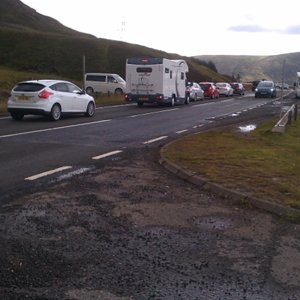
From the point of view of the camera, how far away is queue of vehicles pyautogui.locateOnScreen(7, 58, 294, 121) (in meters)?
20.6

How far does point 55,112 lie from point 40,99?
0.85 meters

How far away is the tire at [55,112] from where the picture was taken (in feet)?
68.0

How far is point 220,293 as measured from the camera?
4.48m

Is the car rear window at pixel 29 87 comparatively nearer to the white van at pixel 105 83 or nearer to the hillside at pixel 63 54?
the white van at pixel 105 83

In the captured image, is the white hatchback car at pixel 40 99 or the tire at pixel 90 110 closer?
the white hatchback car at pixel 40 99

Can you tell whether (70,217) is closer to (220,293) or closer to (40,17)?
(220,293)

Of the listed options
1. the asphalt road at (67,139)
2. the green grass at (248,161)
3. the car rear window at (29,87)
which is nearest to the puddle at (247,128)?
Result: the asphalt road at (67,139)

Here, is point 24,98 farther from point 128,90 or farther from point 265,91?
point 265,91

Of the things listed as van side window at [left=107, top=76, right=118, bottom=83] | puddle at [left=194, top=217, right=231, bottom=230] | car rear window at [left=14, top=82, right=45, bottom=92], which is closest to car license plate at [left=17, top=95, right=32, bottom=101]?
car rear window at [left=14, top=82, right=45, bottom=92]

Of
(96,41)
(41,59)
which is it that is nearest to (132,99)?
(41,59)

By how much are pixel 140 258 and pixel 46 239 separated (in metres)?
1.10

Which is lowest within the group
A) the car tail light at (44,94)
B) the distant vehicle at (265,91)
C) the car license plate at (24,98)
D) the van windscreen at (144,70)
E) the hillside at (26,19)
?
the distant vehicle at (265,91)

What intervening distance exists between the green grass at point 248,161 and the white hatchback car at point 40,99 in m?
6.92

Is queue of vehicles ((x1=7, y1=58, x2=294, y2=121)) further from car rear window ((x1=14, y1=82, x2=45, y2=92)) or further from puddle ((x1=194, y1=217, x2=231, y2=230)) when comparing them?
puddle ((x1=194, y1=217, x2=231, y2=230))
